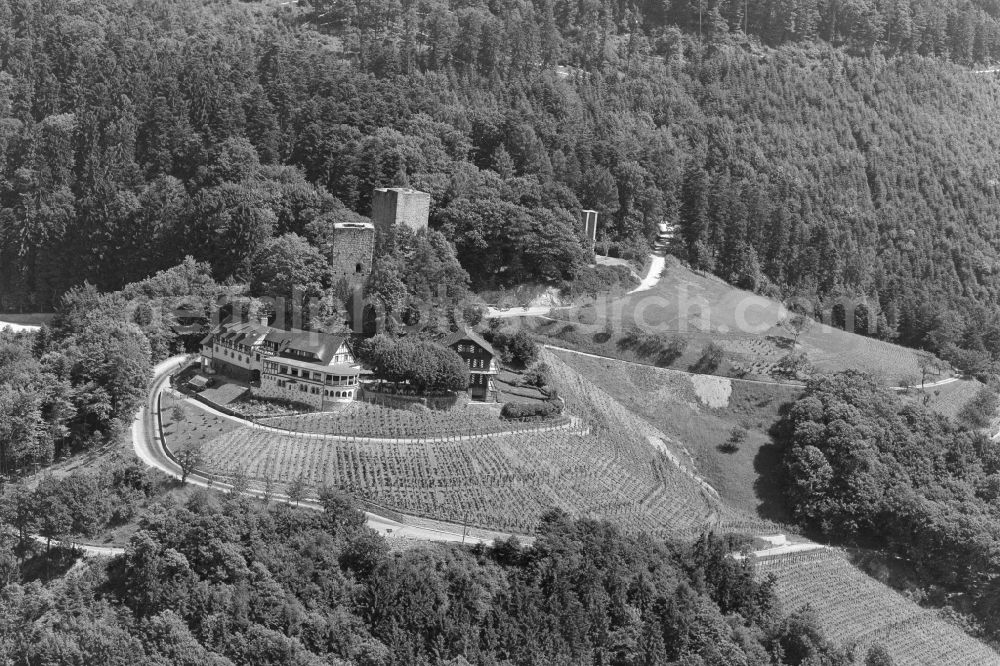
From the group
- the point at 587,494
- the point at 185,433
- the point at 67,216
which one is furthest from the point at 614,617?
the point at 67,216

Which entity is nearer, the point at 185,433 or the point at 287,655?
the point at 287,655

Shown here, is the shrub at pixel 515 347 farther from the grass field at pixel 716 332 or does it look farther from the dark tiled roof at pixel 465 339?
the grass field at pixel 716 332

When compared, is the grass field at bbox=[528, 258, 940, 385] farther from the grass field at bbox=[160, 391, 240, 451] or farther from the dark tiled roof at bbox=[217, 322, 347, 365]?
the grass field at bbox=[160, 391, 240, 451]

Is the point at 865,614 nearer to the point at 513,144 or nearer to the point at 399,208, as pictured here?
the point at 399,208

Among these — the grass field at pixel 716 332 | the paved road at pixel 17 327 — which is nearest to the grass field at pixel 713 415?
the grass field at pixel 716 332

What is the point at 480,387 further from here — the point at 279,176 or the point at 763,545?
the point at 279,176
